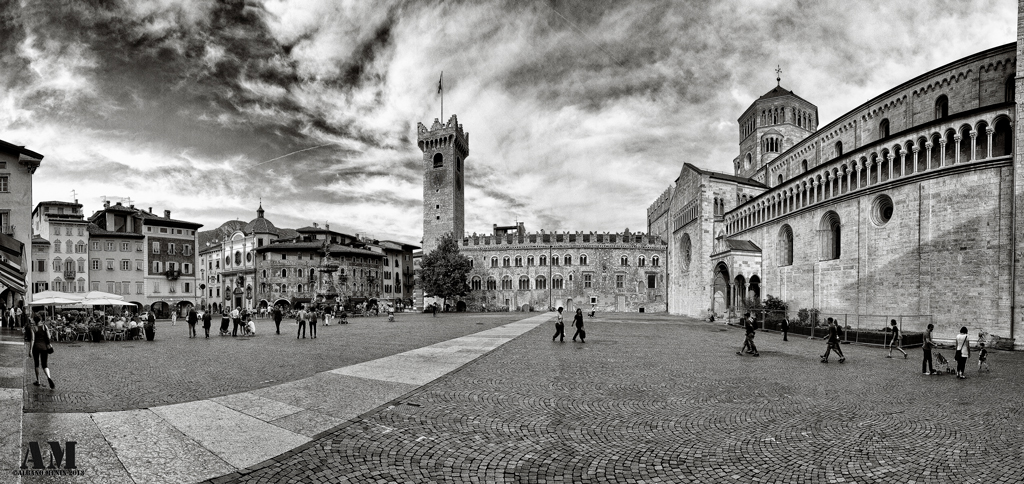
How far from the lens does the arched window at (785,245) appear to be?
120 ft

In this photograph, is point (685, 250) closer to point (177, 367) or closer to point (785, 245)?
point (785, 245)

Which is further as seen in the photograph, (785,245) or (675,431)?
(785,245)

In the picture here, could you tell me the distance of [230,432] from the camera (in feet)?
22.8

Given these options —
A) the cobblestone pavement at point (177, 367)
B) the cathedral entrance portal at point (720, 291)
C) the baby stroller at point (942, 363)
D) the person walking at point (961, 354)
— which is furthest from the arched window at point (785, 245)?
the cobblestone pavement at point (177, 367)

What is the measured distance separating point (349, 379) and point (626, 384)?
21.3 feet

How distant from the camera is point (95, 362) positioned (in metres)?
13.9

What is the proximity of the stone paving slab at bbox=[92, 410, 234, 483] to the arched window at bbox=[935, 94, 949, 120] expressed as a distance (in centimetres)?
4093

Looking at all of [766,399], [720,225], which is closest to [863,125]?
[720,225]

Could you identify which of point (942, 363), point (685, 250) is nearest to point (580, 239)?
point (685, 250)

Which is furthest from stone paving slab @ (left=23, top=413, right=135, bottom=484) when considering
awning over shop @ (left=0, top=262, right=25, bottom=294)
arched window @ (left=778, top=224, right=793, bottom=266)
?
arched window @ (left=778, top=224, right=793, bottom=266)

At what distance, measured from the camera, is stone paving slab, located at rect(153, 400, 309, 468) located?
20.1 ft

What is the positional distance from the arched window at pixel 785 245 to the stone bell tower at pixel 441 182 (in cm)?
4891

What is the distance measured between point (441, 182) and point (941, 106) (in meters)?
61.8

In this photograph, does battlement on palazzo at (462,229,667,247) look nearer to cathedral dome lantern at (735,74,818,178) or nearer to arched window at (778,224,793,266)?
cathedral dome lantern at (735,74,818,178)
